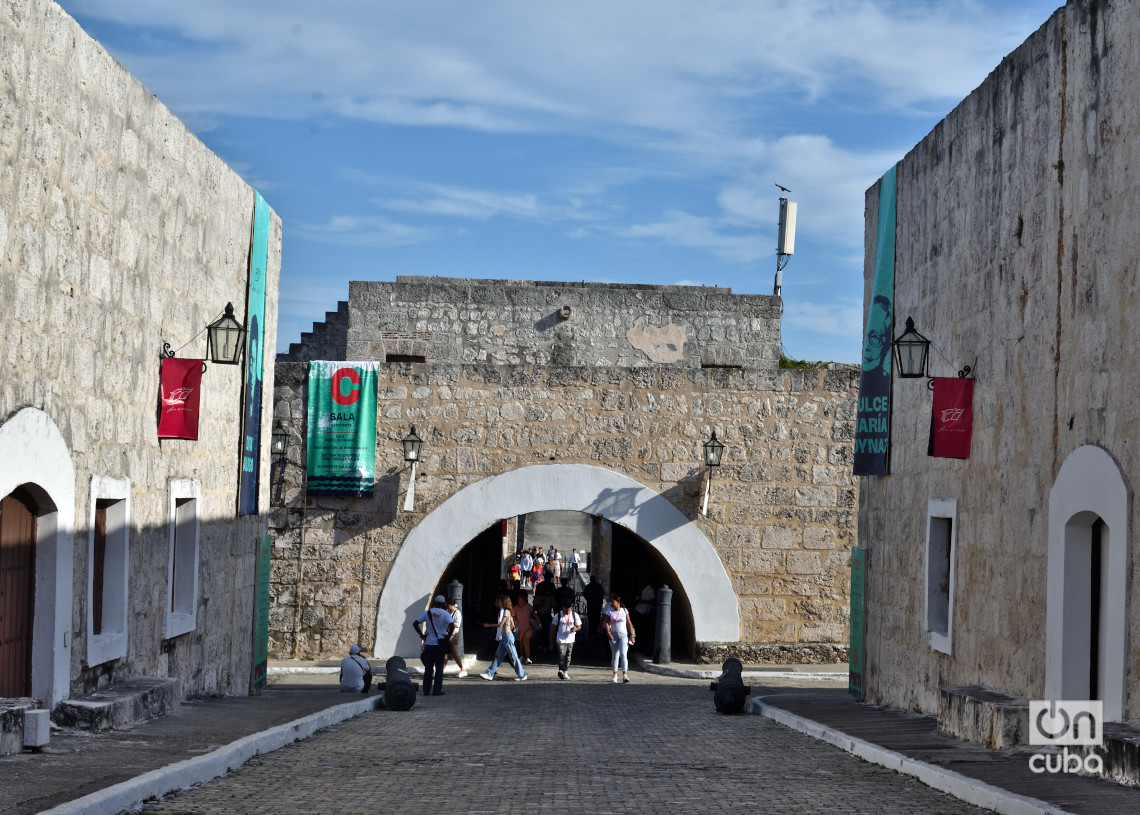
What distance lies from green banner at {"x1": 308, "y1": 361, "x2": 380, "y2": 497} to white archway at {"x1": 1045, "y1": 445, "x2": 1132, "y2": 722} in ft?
30.2

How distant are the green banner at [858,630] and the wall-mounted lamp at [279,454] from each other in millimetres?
6762

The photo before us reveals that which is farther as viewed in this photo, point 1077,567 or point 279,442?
point 279,442

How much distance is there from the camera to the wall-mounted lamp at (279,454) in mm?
15383

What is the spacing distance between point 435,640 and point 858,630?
4108mm

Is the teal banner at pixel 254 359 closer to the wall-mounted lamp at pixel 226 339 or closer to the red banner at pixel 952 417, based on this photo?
the wall-mounted lamp at pixel 226 339

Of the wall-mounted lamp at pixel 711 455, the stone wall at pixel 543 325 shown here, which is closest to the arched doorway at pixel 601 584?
the wall-mounted lamp at pixel 711 455

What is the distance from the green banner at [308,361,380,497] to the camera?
50.3 ft

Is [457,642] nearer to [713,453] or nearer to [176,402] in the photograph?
[713,453]

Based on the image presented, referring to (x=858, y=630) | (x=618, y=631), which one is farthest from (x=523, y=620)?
(x=858, y=630)

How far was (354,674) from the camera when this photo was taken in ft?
41.0

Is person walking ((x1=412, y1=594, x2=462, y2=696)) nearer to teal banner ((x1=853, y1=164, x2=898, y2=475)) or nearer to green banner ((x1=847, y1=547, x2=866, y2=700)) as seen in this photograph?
green banner ((x1=847, y1=547, x2=866, y2=700))

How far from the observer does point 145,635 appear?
911 cm

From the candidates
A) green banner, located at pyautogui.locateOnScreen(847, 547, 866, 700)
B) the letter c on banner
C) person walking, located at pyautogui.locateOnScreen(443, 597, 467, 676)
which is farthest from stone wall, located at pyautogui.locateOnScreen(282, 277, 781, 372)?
green banner, located at pyautogui.locateOnScreen(847, 547, 866, 700)

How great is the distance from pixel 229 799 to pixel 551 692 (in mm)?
8111
